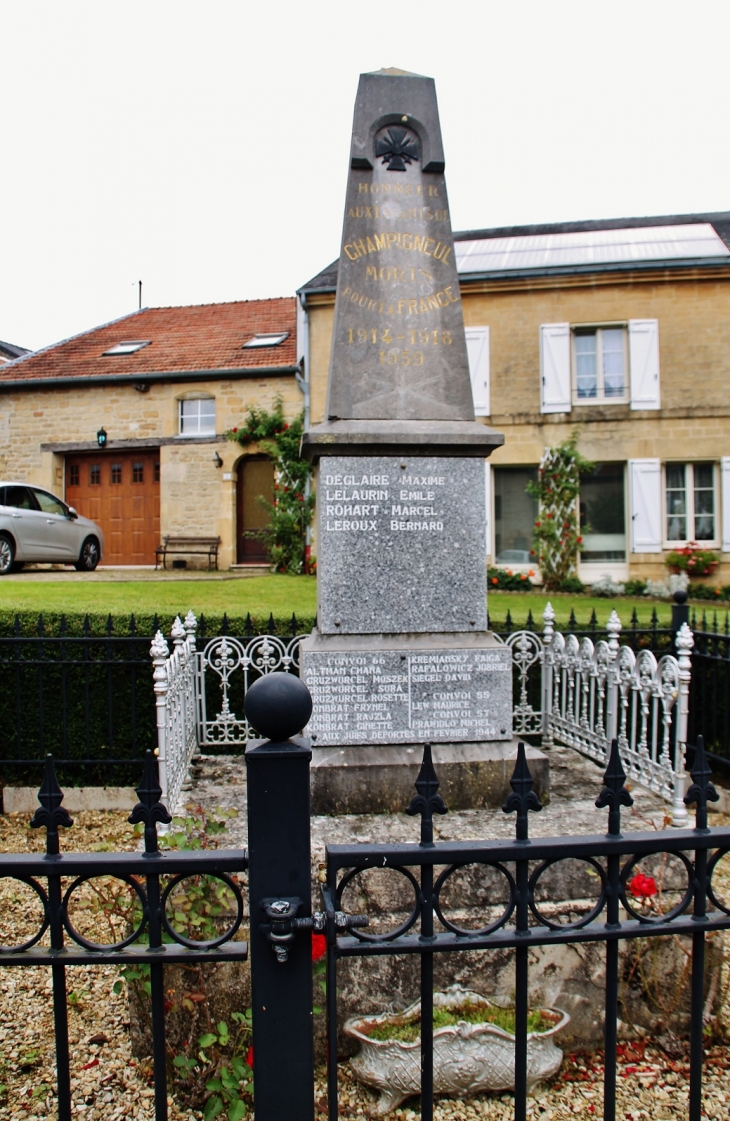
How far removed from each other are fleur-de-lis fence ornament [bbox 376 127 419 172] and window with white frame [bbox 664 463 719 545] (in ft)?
37.6

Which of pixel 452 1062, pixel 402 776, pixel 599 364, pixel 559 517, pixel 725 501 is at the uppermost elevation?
pixel 599 364

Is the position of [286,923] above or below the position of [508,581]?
below

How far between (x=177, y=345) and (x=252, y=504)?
4.47 meters

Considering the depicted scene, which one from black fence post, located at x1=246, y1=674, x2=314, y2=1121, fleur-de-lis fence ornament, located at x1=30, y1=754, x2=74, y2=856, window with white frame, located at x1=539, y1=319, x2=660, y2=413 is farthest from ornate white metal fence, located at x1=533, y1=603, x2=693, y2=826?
window with white frame, located at x1=539, y1=319, x2=660, y2=413

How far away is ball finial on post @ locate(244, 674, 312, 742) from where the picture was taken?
4.83 ft

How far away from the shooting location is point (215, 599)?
30.2 ft

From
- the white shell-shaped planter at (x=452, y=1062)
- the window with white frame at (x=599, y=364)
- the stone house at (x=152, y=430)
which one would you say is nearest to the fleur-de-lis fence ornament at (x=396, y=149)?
the white shell-shaped planter at (x=452, y=1062)

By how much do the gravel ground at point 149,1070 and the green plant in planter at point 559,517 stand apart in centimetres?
1061

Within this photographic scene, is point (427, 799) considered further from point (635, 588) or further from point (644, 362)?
point (644, 362)

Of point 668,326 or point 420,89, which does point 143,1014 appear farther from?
point 668,326

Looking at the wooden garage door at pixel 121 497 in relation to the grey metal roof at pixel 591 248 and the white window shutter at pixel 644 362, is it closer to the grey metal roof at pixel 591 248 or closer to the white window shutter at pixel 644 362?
the grey metal roof at pixel 591 248

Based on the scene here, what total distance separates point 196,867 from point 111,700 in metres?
4.18

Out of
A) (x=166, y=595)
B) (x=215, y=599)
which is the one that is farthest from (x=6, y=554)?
(x=215, y=599)

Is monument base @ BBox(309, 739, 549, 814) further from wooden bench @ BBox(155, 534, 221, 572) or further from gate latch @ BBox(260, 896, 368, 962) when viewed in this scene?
wooden bench @ BBox(155, 534, 221, 572)
